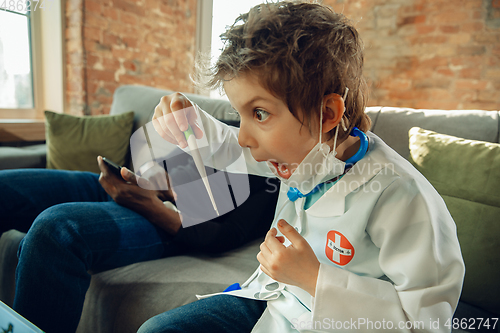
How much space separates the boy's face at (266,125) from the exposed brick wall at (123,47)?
2071 millimetres

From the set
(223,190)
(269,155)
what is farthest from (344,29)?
(223,190)

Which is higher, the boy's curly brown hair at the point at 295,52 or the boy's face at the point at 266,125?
the boy's curly brown hair at the point at 295,52

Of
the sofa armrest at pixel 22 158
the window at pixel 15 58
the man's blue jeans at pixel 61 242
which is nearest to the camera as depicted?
the man's blue jeans at pixel 61 242

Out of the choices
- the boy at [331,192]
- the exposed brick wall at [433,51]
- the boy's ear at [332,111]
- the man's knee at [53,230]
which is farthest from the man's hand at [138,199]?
the exposed brick wall at [433,51]

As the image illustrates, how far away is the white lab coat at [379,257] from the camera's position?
0.46 meters

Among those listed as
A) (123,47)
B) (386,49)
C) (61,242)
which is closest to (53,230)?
(61,242)

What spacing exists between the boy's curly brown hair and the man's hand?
523mm

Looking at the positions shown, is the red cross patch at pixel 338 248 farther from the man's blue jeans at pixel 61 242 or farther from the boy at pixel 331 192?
the man's blue jeans at pixel 61 242

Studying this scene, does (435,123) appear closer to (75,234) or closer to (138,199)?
(138,199)

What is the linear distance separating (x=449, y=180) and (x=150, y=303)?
0.82 meters

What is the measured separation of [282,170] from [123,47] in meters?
2.25

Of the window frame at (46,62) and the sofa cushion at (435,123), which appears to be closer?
the sofa cushion at (435,123)

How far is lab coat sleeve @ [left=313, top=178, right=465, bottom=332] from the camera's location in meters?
0.45

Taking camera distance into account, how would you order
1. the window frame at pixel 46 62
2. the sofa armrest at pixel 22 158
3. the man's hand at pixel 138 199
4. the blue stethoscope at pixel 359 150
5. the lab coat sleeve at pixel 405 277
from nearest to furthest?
1. the lab coat sleeve at pixel 405 277
2. the blue stethoscope at pixel 359 150
3. the man's hand at pixel 138 199
4. the sofa armrest at pixel 22 158
5. the window frame at pixel 46 62
